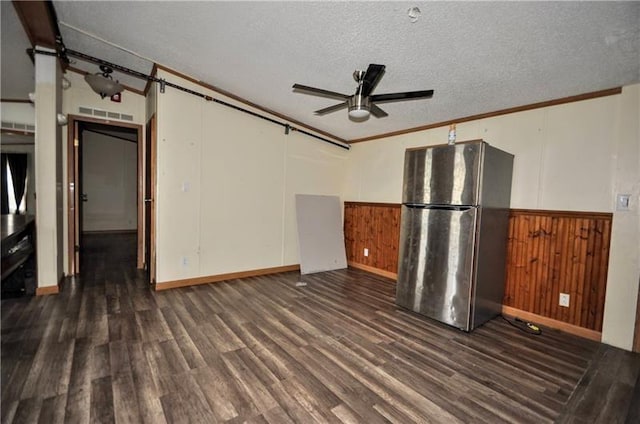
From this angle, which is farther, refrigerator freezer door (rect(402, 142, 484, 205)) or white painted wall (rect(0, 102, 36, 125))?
refrigerator freezer door (rect(402, 142, 484, 205))

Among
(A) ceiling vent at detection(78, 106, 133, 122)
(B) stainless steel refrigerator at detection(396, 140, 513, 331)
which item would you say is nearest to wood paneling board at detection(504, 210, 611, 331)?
(B) stainless steel refrigerator at detection(396, 140, 513, 331)

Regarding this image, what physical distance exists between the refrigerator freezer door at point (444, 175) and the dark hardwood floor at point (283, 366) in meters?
1.28

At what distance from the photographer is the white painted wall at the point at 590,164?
2342 millimetres

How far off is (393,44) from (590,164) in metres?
2.20

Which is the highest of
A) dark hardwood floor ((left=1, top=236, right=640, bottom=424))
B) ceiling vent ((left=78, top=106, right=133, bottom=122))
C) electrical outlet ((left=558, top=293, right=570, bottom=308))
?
ceiling vent ((left=78, top=106, right=133, bottom=122))

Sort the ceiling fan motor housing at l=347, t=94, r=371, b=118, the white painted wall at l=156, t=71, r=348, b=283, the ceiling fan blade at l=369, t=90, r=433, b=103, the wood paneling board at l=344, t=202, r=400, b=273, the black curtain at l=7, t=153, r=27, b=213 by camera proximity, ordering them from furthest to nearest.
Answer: the wood paneling board at l=344, t=202, r=400, b=273 < the white painted wall at l=156, t=71, r=348, b=283 < the ceiling fan motor housing at l=347, t=94, r=371, b=118 < the ceiling fan blade at l=369, t=90, r=433, b=103 < the black curtain at l=7, t=153, r=27, b=213

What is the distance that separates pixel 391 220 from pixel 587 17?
3.03 meters

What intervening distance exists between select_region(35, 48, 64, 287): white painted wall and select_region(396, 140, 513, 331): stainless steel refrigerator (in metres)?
3.97

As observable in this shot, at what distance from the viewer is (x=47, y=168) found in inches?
119

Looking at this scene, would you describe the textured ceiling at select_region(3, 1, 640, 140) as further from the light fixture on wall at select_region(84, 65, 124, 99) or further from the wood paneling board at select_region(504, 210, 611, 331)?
the wood paneling board at select_region(504, 210, 611, 331)

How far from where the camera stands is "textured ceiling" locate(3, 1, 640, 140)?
1842 millimetres

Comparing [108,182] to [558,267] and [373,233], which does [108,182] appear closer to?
[373,233]

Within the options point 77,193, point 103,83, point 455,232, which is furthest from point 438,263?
point 77,193

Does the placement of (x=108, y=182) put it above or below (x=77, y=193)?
above
